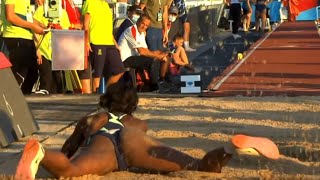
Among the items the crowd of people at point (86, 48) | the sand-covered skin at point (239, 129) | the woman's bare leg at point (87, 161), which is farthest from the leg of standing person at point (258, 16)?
the woman's bare leg at point (87, 161)

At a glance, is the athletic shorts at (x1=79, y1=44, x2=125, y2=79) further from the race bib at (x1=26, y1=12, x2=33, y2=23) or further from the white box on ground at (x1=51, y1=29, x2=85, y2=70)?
the race bib at (x1=26, y1=12, x2=33, y2=23)

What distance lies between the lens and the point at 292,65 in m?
19.3

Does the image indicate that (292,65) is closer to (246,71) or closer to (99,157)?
(246,71)

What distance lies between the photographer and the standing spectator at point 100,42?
44.7 ft

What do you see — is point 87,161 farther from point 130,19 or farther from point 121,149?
point 130,19

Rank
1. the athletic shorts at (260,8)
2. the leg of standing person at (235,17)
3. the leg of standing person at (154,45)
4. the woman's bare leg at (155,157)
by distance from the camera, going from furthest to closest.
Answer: the athletic shorts at (260,8)
the leg of standing person at (235,17)
the leg of standing person at (154,45)
the woman's bare leg at (155,157)

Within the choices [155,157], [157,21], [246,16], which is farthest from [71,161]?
[246,16]

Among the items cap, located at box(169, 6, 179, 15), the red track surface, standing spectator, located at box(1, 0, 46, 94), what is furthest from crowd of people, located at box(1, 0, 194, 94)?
cap, located at box(169, 6, 179, 15)

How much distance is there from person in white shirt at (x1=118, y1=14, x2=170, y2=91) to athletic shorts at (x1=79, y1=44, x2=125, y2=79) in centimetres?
124

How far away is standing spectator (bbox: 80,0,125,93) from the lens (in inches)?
537

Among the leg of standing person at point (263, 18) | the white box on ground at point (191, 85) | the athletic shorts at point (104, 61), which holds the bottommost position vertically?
the leg of standing person at point (263, 18)

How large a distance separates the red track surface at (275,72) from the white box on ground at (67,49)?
1.92m

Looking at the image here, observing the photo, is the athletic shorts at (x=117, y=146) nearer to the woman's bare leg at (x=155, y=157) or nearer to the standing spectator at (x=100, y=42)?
the woman's bare leg at (x=155, y=157)

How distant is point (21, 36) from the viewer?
1288cm
